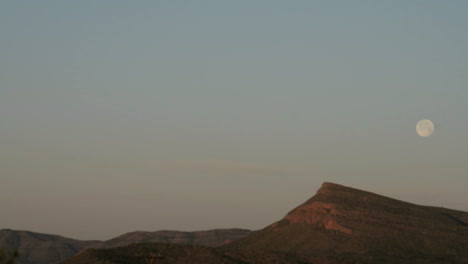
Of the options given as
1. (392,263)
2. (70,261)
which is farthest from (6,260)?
(392,263)

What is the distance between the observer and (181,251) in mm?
180125

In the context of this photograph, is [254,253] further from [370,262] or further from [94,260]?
[94,260]

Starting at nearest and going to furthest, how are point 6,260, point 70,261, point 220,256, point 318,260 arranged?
point 6,260 < point 70,261 < point 220,256 < point 318,260

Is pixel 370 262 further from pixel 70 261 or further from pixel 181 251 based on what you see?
pixel 70 261

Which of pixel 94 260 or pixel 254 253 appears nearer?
pixel 94 260

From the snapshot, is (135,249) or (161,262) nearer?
(161,262)

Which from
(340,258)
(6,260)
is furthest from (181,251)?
(6,260)

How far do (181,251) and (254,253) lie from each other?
2238 cm

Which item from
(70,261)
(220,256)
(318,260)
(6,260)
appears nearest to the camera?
(6,260)

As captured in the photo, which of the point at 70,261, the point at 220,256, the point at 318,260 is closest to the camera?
the point at 70,261

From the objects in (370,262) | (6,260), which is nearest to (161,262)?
(370,262)

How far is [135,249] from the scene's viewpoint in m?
182

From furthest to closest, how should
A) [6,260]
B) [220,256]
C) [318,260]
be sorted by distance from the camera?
[318,260] < [220,256] < [6,260]

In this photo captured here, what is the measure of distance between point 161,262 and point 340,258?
56447 millimetres
